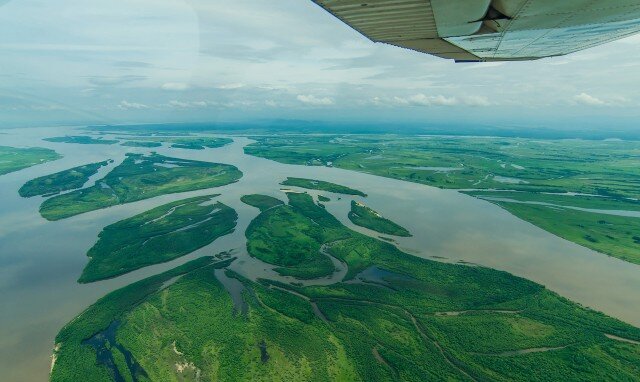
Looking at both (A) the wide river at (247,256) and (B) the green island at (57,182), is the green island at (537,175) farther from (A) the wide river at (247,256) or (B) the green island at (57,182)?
(B) the green island at (57,182)

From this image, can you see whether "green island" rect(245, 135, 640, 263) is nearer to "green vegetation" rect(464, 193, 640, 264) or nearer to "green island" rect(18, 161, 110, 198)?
"green vegetation" rect(464, 193, 640, 264)

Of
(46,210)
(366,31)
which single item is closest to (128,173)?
(46,210)

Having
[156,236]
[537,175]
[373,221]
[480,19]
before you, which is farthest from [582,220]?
[156,236]

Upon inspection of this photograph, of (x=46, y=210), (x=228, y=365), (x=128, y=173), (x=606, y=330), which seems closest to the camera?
(x=228, y=365)

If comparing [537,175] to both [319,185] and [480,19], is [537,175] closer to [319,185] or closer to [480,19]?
[319,185]

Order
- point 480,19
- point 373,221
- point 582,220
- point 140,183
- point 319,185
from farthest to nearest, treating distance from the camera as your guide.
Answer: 1. point 140,183
2. point 319,185
3. point 582,220
4. point 373,221
5. point 480,19

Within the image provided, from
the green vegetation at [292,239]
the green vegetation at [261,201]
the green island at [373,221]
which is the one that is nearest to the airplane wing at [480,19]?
the green vegetation at [292,239]

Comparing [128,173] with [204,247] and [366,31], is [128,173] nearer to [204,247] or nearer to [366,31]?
[204,247]
